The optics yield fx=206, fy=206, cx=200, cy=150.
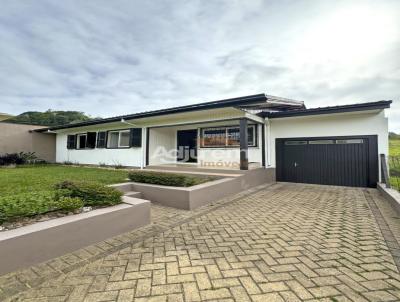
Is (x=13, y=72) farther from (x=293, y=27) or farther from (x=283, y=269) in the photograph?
(x=283, y=269)

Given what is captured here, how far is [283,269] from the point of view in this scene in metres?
2.29

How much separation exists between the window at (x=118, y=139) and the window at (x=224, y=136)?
183 inches

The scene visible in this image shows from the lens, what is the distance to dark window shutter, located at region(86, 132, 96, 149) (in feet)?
44.0

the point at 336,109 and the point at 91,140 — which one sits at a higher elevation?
the point at 336,109

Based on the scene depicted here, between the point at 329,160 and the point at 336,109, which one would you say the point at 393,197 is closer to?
the point at 329,160

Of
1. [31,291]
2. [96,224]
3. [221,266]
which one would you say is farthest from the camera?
[96,224]

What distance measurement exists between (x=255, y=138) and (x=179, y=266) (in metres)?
7.75

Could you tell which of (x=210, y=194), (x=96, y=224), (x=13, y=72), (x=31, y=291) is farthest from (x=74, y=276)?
(x=13, y=72)

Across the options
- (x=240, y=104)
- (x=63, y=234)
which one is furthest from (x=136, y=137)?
(x=63, y=234)

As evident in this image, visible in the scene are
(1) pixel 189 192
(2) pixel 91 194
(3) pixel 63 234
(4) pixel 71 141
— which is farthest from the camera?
(4) pixel 71 141

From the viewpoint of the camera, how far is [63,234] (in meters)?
2.65

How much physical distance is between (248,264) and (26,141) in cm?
1871

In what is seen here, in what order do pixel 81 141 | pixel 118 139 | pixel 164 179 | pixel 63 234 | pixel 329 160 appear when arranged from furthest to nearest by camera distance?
pixel 81 141
pixel 118 139
pixel 329 160
pixel 164 179
pixel 63 234

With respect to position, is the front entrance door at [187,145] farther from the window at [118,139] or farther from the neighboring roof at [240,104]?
the window at [118,139]
